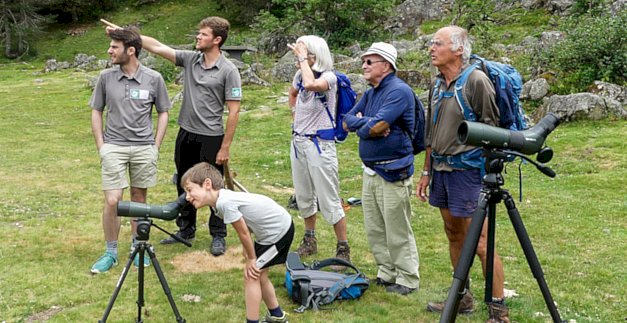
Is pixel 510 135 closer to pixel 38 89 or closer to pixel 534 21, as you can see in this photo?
pixel 38 89

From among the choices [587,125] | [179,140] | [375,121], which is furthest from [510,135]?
[587,125]

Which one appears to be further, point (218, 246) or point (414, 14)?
point (414, 14)

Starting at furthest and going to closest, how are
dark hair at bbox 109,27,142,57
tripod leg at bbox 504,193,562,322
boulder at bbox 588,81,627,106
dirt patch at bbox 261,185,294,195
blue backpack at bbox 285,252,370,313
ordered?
boulder at bbox 588,81,627,106
dirt patch at bbox 261,185,294,195
dark hair at bbox 109,27,142,57
blue backpack at bbox 285,252,370,313
tripod leg at bbox 504,193,562,322

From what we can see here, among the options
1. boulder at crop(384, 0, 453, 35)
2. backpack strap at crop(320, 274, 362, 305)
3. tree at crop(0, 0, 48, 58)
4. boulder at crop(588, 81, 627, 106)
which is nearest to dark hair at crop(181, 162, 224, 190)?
backpack strap at crop(320, 274, 362, 305)

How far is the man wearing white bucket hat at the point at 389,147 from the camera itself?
5.47 metres

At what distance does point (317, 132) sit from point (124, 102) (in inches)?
76.5

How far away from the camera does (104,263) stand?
21.1ft

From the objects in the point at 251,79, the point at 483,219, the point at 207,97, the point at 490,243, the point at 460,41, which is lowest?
the point at 490,243

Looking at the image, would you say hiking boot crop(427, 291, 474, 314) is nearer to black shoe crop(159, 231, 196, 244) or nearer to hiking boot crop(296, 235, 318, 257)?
hiking boot crop(296, 235, 318, 257)

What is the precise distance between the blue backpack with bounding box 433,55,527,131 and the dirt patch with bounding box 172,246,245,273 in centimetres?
308

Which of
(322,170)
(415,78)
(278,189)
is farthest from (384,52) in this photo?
(415,78)

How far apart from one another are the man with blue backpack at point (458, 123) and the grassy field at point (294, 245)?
0.93 m

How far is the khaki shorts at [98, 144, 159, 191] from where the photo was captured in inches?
251

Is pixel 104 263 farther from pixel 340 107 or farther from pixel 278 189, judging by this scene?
pixel 278 189
